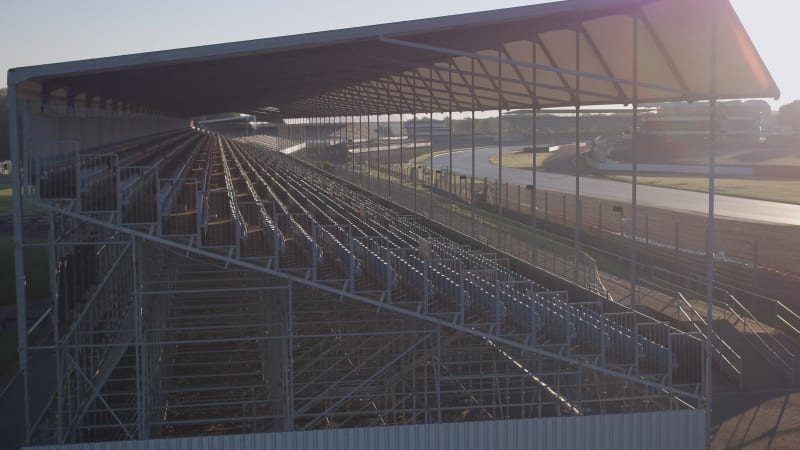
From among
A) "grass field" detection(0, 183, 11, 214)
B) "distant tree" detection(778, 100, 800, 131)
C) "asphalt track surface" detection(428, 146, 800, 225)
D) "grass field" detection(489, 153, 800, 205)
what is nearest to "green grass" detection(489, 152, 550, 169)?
"asphalt track surface" detection(428, 146, 800, 225)

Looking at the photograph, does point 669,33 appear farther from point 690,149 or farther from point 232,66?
point 690,149

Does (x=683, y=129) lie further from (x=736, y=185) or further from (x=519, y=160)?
(x=736, y=185)

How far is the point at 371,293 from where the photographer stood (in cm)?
1255

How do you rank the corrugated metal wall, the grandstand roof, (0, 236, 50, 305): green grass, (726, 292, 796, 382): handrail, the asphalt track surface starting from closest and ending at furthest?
1. the grandstand roof
2. the corrugated metal wall
3. (726, 292, 796, 382): handrail
4. (0, 236, 50, 305): green grass
5. the asphalt track surface

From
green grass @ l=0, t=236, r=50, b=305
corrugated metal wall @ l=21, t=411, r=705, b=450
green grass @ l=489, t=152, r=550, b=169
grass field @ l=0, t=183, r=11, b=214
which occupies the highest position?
green grass @ l=489, t=152, r=550, b=169

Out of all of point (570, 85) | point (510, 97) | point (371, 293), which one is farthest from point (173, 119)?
point (371, 293)

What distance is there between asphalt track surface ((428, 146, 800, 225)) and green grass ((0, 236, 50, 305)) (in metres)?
13.1

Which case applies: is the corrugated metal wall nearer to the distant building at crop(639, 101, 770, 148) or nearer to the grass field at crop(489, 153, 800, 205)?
the grass field at crop(489, 153, 800, 205)

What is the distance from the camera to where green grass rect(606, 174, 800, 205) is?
48.7 meters

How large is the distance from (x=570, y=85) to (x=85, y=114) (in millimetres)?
8893

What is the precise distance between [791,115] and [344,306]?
10520 cm

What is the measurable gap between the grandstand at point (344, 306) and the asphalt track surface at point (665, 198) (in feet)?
55.2

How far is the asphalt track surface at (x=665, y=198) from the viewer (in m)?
40.8

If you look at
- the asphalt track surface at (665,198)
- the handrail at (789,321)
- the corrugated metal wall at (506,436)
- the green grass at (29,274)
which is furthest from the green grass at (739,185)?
the corrugated metal wall at (506,436)
